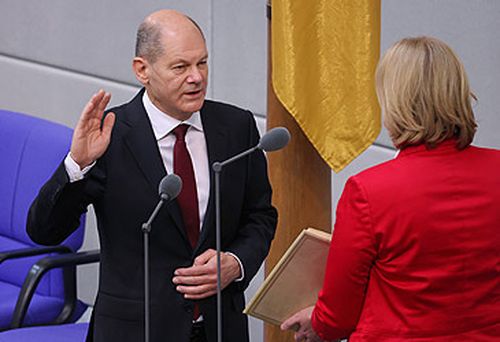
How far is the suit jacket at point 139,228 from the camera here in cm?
289

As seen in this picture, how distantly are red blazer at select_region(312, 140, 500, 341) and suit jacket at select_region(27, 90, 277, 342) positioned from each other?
1.65ft

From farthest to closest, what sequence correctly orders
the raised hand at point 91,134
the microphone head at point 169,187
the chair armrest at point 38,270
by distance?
1. the chair armrest at point 38,270
2. the raised hand at point 91,134
3. the microphone head at point 169,187

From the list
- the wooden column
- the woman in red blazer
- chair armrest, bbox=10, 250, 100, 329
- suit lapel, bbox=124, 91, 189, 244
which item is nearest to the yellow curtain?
the wooden column

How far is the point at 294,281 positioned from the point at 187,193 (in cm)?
36

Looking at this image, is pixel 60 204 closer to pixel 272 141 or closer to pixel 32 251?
→ pixel 272 141

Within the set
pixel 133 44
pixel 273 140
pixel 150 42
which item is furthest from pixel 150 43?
pixel 133 44

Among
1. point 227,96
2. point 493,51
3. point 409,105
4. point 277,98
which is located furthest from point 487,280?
point 227,96

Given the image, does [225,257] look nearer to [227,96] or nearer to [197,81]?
[197,81]

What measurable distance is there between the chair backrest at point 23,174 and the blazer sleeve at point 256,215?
1.19 meters

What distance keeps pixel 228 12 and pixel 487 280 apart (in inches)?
95.3

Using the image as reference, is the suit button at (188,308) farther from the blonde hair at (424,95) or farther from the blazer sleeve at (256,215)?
the blonde hair at (424,95)

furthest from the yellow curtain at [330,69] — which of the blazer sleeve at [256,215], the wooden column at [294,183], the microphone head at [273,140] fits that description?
the microphone head at [273,140]

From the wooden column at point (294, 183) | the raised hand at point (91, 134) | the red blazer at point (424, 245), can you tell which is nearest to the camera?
the red blazer at point (424, 245)

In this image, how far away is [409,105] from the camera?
2451 mm
